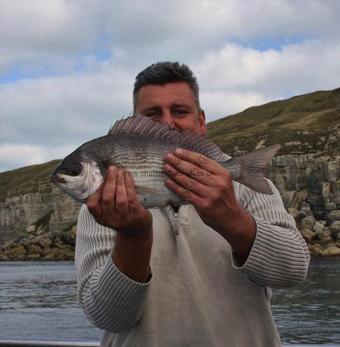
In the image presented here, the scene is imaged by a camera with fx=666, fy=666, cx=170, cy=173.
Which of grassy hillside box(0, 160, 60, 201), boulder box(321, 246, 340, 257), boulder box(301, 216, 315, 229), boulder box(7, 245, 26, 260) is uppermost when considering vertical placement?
grassy hillside box(0, 160, 60, 201)

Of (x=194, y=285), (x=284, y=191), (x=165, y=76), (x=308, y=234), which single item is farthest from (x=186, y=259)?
(x=284, y=191)

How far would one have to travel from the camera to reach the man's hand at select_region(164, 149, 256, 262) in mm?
3299

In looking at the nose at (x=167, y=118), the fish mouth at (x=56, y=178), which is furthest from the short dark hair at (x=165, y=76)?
the fish mouth at (x=56, y=178)

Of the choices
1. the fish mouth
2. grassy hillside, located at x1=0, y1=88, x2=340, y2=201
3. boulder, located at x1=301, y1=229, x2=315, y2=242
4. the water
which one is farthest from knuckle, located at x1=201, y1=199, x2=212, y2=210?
grassy hillside, located at x1=0, y1=88, x2=340, y2=201

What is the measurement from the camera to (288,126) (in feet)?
433

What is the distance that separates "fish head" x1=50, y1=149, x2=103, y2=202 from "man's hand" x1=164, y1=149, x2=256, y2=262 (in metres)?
0.36

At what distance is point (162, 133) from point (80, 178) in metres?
0.52

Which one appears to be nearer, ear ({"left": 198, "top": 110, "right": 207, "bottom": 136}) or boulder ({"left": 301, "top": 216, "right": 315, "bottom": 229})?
ear ({"left": 198, "top": 110, "right": 207, "bottom": 136})

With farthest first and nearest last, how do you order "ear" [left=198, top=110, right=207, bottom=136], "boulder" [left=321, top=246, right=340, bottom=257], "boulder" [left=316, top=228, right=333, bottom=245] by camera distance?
1. "boulder" [left=316, top=228, right=333, bottom=245]
2. "boulder" [left=321, top=246, right=340, bottom=257]
3. "ear" [left=198, top=110, right=207, bottom=136]

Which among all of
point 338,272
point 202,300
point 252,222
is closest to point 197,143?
point 252,222

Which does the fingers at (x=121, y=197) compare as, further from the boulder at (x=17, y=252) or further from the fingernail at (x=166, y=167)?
the boulder at (x=17, y=252)

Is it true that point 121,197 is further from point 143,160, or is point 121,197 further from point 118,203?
point 143,160

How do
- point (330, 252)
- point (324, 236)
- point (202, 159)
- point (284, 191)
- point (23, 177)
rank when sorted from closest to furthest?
point (202, 159)
point (330, 252)
point (324, 236)
point (284, 191)
point (23, 177)

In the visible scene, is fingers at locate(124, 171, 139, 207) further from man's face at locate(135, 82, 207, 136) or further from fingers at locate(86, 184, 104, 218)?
man's face at locate(135, 82, 207, 136)
